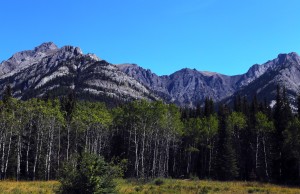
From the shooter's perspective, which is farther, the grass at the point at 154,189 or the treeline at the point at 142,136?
the treeline at the point at 142,136

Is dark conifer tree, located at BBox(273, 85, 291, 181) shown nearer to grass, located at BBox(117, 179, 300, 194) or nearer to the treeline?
the treeline

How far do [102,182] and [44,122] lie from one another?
41.8m

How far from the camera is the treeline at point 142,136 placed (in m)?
59.2

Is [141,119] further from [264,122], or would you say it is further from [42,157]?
[264,122]

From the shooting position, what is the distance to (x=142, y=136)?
70.7 metres

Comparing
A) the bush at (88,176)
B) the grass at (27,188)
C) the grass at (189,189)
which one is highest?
the bush at (88,176)

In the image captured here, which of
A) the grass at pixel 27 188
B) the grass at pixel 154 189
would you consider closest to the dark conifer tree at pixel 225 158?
the grass at pixel 154 189

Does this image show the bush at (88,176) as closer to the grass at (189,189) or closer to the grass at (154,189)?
the grass at (154,189)

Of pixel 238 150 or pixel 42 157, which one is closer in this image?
pixel 42 157

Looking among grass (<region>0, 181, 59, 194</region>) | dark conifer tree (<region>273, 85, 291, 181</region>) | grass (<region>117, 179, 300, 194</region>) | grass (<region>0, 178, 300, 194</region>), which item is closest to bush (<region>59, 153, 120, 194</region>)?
grass (<region>0, 178, 300, 194</region>)

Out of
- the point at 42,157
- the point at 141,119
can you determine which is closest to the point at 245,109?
the point at 141,119

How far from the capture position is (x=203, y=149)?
86.4 metres

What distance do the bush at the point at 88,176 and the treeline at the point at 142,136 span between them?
115 feet

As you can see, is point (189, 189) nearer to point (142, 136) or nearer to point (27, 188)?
point (27, 188)
